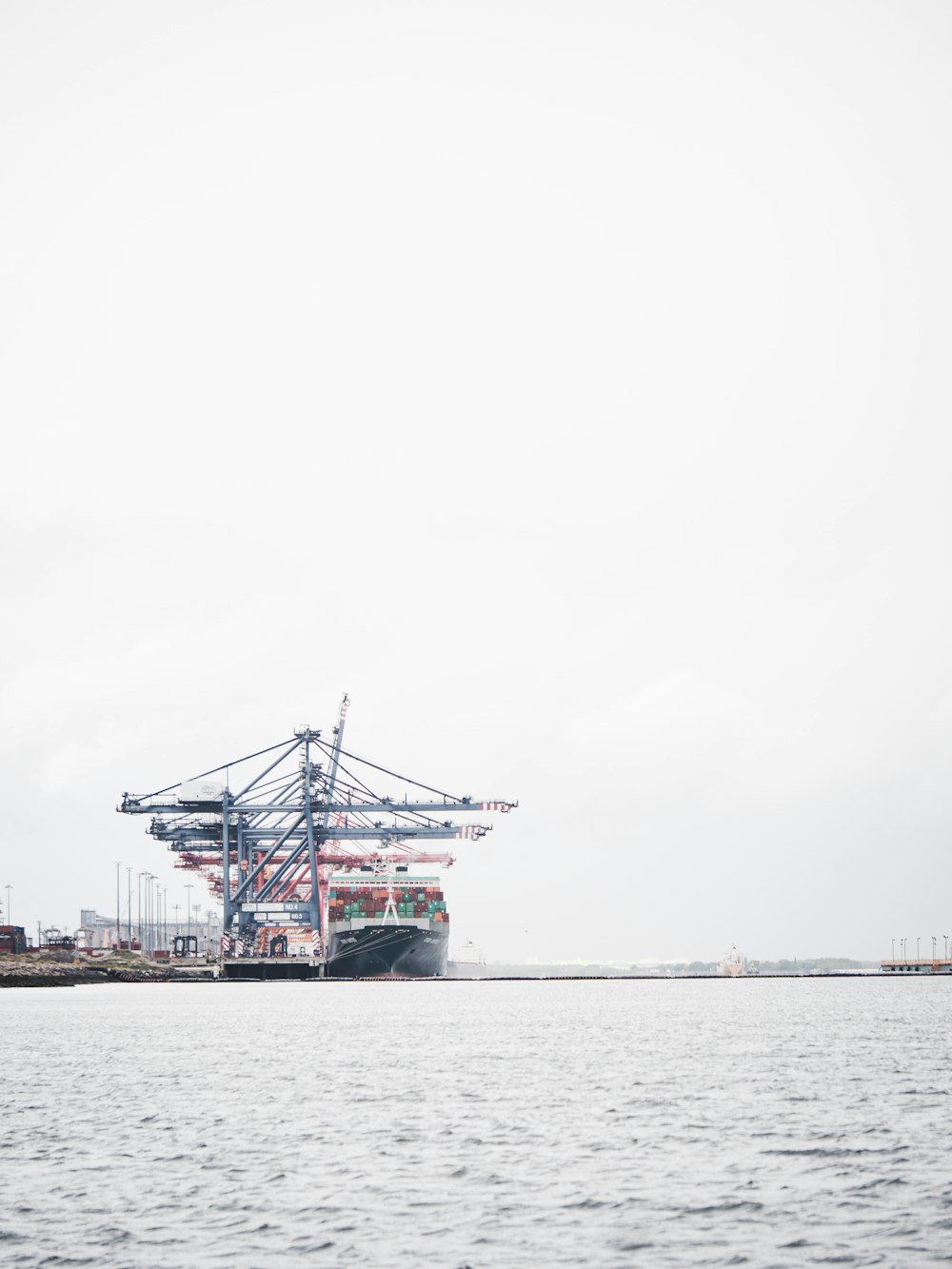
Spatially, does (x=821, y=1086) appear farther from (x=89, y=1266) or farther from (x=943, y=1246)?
(x=89, y=1266)

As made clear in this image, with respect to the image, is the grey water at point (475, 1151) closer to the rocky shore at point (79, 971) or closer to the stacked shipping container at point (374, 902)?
the rocky shore at point (79, 971)

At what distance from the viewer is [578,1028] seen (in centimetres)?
6894

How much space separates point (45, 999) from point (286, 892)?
58212mm

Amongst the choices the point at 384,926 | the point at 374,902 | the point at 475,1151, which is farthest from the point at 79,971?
the point at 475,1151

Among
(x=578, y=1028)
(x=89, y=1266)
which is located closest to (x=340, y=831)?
(x=578, y=1028)

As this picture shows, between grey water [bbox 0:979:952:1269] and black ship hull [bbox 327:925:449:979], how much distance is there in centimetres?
8109

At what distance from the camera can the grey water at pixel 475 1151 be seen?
1928cm

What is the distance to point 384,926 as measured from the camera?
140 m

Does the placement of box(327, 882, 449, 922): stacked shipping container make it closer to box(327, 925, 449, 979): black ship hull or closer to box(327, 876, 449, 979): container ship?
box(327, 876, 449, 979): container ship

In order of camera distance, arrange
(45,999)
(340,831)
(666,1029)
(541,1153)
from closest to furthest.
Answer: (541,1153) < (666,1029) < (45,999) < (340,831)

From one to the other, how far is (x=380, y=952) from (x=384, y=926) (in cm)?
277

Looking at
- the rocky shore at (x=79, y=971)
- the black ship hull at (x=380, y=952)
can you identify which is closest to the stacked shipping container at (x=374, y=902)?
the black ship hull at (x=380, y=952)

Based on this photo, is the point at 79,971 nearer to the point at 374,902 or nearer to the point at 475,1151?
the point at 374,902

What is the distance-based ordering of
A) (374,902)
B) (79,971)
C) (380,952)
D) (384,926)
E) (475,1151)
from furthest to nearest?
1. (79,971)
2. (374,902)
3. (380,952)
4. (384,926)
5. (475,1151)
